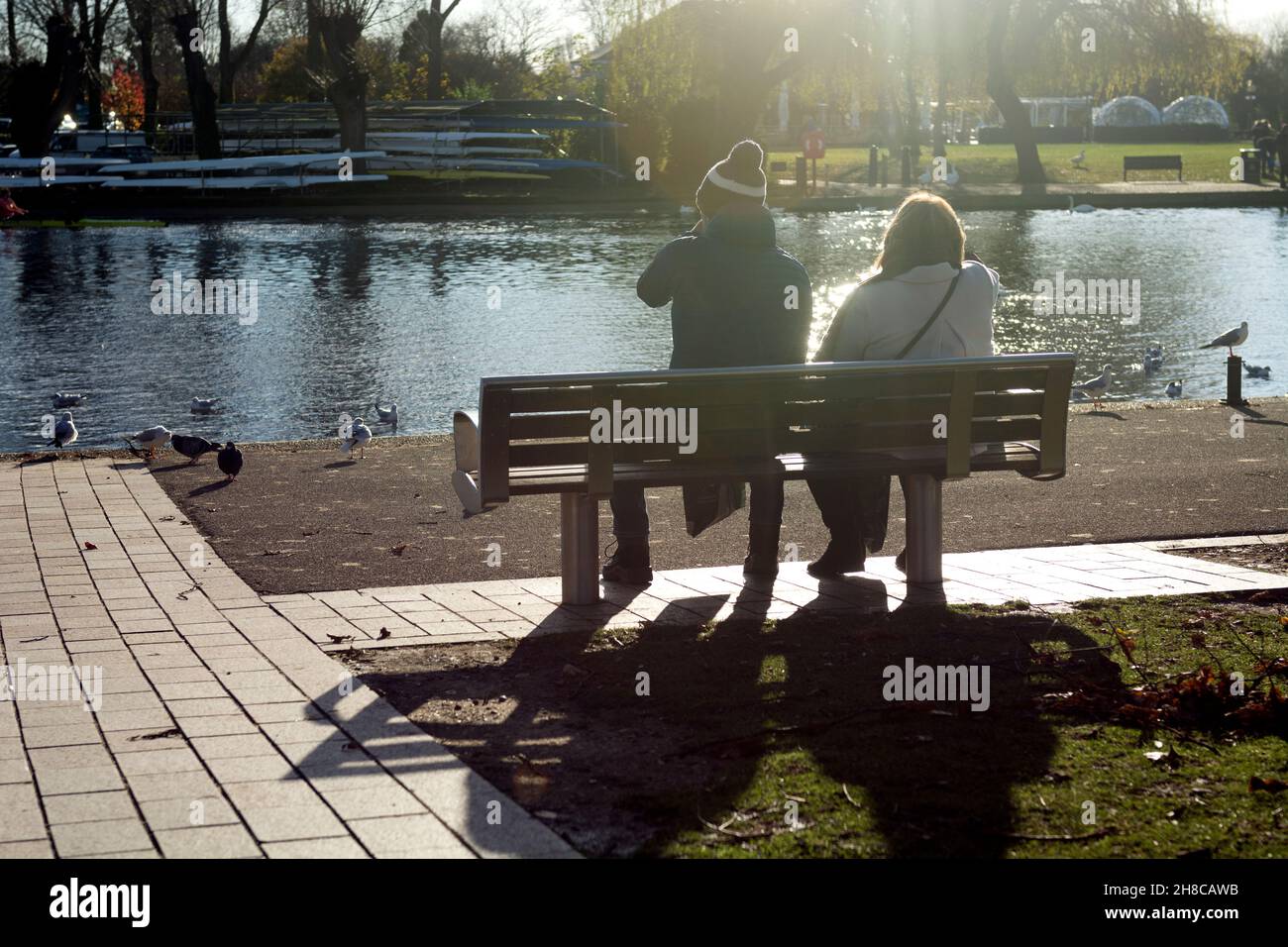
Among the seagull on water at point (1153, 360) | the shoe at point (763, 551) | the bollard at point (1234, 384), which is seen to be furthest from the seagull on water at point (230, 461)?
the seagull on water at point (1153, 360)

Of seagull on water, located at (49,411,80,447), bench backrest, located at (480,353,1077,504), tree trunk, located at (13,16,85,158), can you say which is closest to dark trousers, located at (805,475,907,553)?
bench backrest, located at (480,353,1077,504)

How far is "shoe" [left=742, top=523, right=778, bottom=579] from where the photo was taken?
639 centimetres

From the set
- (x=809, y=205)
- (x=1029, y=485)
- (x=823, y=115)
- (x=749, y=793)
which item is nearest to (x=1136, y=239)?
(x=809, y=205)

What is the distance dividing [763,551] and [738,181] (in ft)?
4.81

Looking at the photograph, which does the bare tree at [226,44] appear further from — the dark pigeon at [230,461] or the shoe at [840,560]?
the shoe at [840,560]

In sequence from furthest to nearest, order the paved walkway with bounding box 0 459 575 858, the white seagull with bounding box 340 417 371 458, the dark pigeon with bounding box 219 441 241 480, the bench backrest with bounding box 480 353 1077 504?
the white seagull with bounding box 340 417 371 458 < the dark pigeon with bounding box 219 441 241 480 < the bench backrest with bounding box 480 353 1077 504 < the paved walkway with bounding box 0 459 575 858

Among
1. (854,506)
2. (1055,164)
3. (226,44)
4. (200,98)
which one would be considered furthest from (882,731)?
(226,44)

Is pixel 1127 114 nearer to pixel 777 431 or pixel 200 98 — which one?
pixel 200 98

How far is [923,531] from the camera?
6.24 meters

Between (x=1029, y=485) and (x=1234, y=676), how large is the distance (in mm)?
3816

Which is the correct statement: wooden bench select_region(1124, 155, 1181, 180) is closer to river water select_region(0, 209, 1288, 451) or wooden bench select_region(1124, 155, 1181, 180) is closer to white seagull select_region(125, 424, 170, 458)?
river water select_region(0, 209, 1288, 451)

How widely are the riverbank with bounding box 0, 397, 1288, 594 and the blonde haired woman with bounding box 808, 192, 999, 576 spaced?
0.77 metres

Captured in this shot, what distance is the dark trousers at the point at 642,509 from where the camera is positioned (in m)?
6.30
